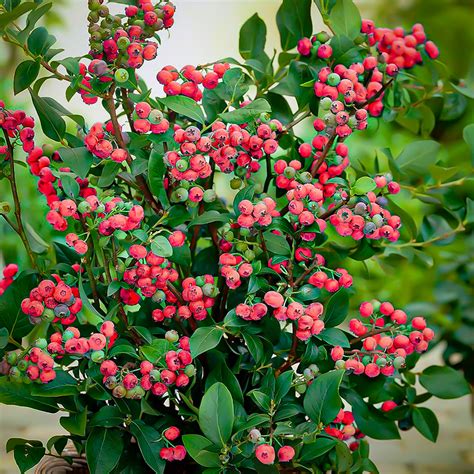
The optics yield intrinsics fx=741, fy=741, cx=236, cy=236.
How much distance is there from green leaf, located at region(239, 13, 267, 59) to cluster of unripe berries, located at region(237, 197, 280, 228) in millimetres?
194

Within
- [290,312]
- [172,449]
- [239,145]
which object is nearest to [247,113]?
[239,145]

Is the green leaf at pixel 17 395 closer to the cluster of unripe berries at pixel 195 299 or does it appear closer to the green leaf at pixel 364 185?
the cluster of unripe berries at pixel 195 299

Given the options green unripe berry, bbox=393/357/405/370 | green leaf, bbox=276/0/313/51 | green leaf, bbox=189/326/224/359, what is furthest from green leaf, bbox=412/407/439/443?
green leaf, bbox=276/0/313/51

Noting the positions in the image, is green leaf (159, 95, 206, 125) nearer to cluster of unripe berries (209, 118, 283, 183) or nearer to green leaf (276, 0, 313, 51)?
cluster of unripe berries (209, 118, 283, 183)

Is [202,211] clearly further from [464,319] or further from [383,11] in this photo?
[383,11]

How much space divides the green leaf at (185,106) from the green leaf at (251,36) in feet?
0.46

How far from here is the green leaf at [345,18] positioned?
57 centimetres

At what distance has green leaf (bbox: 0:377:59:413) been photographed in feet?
1.66

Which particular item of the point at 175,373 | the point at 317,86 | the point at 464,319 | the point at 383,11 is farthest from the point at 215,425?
the point at 383,11

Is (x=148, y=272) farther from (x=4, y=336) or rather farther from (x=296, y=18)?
(x=296, y=18)

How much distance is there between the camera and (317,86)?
528 millimetres

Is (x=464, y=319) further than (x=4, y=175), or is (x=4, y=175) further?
(x=464, y=319)

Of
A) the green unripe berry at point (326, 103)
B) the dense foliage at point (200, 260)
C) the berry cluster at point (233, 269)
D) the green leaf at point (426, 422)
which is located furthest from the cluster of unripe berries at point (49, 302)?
the green leaf at point (426, 422)

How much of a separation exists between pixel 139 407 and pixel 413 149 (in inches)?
12.9
